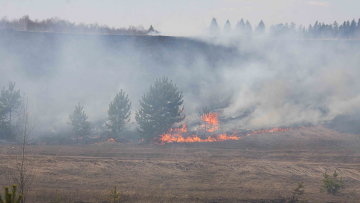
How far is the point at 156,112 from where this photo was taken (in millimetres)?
46000

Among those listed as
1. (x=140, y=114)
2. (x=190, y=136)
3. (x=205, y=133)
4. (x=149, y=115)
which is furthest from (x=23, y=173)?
(x=205, y=133)

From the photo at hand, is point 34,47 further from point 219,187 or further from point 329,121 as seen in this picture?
point 219,187

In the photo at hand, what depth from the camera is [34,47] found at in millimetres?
76125

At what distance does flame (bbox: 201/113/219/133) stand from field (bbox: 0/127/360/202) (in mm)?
7324

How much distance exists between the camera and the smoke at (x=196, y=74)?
186ft

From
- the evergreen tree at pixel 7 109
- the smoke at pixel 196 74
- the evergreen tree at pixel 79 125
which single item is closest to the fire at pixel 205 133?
the smoke at pixel 196 74

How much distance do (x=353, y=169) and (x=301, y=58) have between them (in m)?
44.5

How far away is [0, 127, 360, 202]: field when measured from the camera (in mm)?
24375

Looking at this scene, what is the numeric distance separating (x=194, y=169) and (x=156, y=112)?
1524 cm

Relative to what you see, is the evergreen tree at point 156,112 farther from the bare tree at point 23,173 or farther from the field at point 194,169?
the bare tree at point 23,173

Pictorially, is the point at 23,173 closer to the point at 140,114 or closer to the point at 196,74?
the point at 140,114

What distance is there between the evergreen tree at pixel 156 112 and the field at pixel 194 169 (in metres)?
3.10

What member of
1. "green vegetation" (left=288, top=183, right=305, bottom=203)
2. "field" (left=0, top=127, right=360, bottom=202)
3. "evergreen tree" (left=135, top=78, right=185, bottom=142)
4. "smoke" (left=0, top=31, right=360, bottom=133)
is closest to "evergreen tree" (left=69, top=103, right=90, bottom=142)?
"field" (left=0, top=127, right=360, bottom=202)

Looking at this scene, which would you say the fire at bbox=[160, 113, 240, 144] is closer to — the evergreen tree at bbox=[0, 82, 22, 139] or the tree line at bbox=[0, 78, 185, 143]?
the tree line at bbox=[0, 78, 185, 143]
